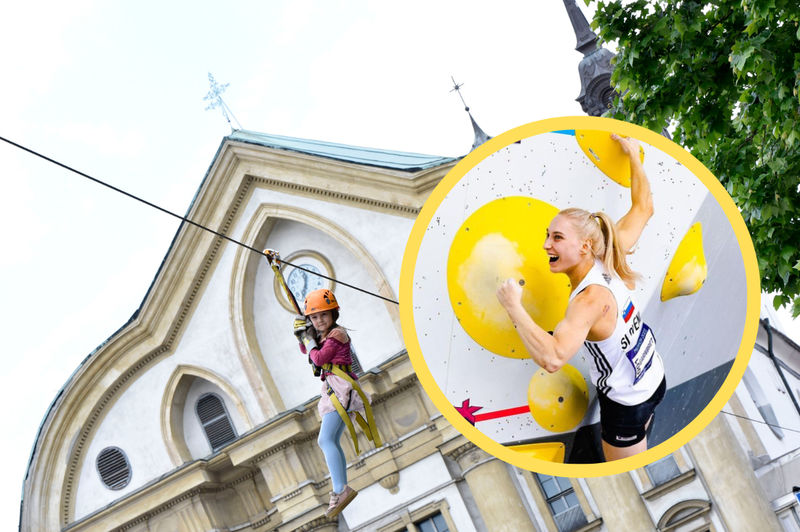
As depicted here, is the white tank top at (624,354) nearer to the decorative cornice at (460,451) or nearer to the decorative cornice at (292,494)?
the decorative cornice at (460,451)

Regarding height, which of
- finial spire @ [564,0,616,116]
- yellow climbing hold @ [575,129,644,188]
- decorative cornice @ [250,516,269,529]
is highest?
finial spire @ [564,0,616,116]

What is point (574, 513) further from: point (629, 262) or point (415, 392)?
point (629, 262)

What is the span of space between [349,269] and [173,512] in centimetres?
680

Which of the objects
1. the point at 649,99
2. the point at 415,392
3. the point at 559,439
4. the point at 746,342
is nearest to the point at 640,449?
the point at 559,439

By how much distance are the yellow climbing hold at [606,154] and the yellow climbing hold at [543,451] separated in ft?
6.93

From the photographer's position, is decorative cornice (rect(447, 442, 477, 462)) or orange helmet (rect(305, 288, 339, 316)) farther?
decorative cornice (rect(447, 442, 477, 462))

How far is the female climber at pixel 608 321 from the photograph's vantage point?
795 cm

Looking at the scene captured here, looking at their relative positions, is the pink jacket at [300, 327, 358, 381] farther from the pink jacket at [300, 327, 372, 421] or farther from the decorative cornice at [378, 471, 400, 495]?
the decorative cornice at [378, 471, 400, 495]

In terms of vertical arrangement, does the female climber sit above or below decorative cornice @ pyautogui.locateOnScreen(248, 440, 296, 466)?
below

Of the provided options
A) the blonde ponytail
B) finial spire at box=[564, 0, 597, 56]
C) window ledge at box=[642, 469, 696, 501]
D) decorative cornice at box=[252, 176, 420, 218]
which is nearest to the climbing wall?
the blonde ponytail

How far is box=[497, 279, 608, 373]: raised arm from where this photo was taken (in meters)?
7.87

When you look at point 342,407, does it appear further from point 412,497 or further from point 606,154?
point 412,497

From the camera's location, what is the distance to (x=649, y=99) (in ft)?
42.5

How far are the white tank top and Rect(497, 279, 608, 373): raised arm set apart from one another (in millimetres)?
120
